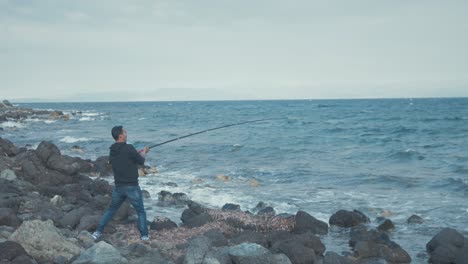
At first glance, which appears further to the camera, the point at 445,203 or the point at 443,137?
the point at 443,137

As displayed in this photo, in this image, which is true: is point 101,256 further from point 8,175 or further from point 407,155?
point 407,155

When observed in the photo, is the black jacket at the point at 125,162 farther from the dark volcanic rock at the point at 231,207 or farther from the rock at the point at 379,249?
the dark volcanic rock at the point at 231,207

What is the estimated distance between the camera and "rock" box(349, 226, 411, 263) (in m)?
8.17

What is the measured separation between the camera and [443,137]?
30.5 m

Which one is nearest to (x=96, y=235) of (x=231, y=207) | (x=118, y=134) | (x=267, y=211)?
(x=118, y=134)

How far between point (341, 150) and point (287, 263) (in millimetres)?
18888

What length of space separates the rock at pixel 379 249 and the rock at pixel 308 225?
3.34 ft

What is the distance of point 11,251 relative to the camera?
20.2ft

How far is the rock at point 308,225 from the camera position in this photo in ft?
31.9

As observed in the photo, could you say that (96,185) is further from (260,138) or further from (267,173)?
(260,138)

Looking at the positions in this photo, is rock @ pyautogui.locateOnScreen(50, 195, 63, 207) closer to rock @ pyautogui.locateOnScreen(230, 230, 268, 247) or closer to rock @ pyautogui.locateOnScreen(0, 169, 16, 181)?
rock @ pyautogui.locateOnScreen(0, 169, 16, 181)

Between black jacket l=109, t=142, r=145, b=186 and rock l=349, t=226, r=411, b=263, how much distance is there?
13.2 ft

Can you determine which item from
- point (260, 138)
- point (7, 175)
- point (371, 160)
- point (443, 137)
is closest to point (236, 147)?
point (260, 138)

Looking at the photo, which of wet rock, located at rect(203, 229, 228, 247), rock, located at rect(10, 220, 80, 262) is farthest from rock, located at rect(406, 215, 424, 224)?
rock, located at rect(10, 220, 80, 262)
